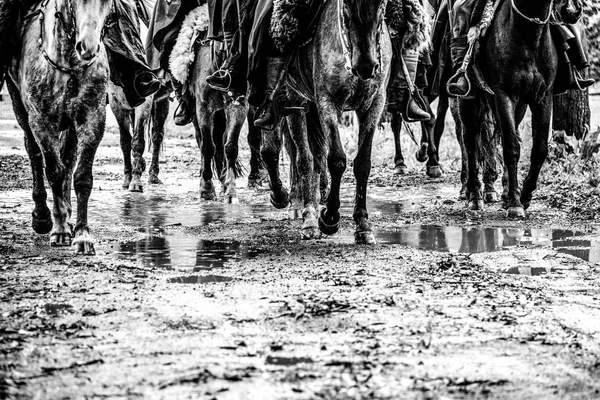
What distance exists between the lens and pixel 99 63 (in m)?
8.60

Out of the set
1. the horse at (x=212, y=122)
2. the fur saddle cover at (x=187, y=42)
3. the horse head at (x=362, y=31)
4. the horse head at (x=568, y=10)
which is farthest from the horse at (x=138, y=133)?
the horse head at (x=362, y=31)

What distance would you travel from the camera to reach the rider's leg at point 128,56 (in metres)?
10.1

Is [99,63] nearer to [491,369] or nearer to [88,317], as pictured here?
[88,317]

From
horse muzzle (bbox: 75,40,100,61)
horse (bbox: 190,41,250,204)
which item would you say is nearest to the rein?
horse (bbox: 190,41,250,204)

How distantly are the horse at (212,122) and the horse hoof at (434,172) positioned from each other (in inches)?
167

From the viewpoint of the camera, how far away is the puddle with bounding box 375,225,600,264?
8.74m

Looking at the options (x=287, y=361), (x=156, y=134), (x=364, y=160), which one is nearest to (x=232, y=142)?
(x=156, y=134)

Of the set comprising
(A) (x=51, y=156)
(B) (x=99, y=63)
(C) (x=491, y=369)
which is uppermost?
(B) (x=99, y=63)

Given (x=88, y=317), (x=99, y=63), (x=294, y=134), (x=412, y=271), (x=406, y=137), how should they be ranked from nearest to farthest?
1. (x=88, y=317)
2. (x=412, y=271)
3. (x=99, y=63)
4. (x=294, y=134)
5. (x=406, y=137)

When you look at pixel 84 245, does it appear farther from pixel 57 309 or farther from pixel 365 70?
pixel 365 70

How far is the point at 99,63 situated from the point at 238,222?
310cm

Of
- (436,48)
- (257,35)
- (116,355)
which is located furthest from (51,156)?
(436,48)

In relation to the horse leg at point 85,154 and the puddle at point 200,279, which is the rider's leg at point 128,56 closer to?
the horse leg at point 85,154

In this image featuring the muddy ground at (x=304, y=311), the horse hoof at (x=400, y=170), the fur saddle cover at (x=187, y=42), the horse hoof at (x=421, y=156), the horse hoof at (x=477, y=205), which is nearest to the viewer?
the muddy ground at (x=304, y=311)
